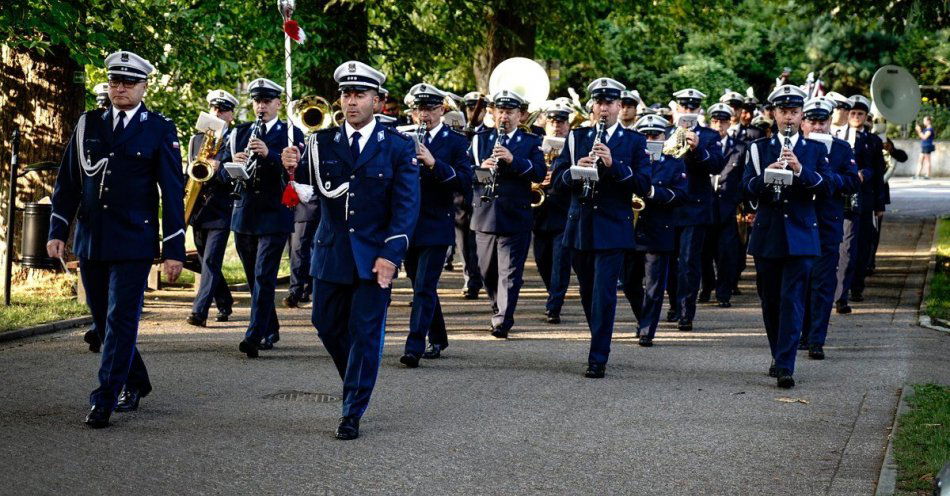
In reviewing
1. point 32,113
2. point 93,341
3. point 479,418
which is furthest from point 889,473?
point 32,113

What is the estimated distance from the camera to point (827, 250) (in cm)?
1166

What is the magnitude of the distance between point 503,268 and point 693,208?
8.16 ft

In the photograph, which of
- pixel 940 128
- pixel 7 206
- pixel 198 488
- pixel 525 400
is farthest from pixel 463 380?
pixel 940 128

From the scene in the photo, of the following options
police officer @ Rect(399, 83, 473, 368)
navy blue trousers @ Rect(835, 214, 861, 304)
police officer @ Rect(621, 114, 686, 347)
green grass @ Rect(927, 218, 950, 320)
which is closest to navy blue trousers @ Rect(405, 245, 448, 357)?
police officer @ Rect(399, 83, 473, 368)

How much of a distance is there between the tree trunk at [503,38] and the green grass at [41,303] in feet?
35.3

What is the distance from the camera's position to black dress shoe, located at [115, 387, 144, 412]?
852 centimetres

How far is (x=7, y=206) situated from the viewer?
14922 millimetres

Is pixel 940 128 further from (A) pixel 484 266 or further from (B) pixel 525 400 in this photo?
(B) pixel 525 400

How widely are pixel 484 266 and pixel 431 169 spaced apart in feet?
7.98

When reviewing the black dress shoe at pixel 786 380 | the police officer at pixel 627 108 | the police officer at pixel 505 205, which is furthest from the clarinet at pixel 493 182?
the black dress shoe at pixel 786 380

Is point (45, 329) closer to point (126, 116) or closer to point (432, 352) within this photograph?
point (432, 352)

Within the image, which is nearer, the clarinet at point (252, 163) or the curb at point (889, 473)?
the curb at point (889, 473)

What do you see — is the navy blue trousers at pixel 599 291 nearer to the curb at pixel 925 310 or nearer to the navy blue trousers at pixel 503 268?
the navy blue trousers at pixel 503 268

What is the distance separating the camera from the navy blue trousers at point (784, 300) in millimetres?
10086
